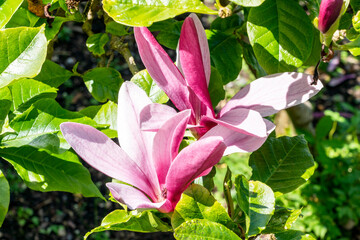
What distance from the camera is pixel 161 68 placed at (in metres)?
0.68

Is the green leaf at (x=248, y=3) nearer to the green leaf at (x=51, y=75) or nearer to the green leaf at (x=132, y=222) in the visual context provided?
the green leaf at (x=132, y=222)

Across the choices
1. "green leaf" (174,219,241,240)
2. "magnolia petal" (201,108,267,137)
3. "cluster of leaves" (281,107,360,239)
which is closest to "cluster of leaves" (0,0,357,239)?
"green leaf" (174,219,241,240)

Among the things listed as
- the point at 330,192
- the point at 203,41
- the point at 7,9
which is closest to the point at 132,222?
the point at 203,41

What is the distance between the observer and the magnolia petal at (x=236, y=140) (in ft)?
2.09

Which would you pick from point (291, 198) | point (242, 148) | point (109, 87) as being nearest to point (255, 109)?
point (242, 148)

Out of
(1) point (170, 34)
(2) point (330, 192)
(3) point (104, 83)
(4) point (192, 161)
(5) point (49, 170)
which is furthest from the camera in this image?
(2) point (330, 192)

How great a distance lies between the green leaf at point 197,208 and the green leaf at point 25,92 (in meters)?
0.36

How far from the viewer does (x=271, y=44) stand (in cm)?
82

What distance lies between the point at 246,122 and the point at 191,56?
129mm

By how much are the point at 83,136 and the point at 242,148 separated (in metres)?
0.22

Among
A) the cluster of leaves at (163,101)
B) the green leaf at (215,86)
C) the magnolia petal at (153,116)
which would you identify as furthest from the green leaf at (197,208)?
the green leaf at (215,86)

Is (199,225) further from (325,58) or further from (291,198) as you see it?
(291,198)

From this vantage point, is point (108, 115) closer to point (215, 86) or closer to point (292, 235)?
point (215, 86)

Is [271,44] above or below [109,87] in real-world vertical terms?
above
